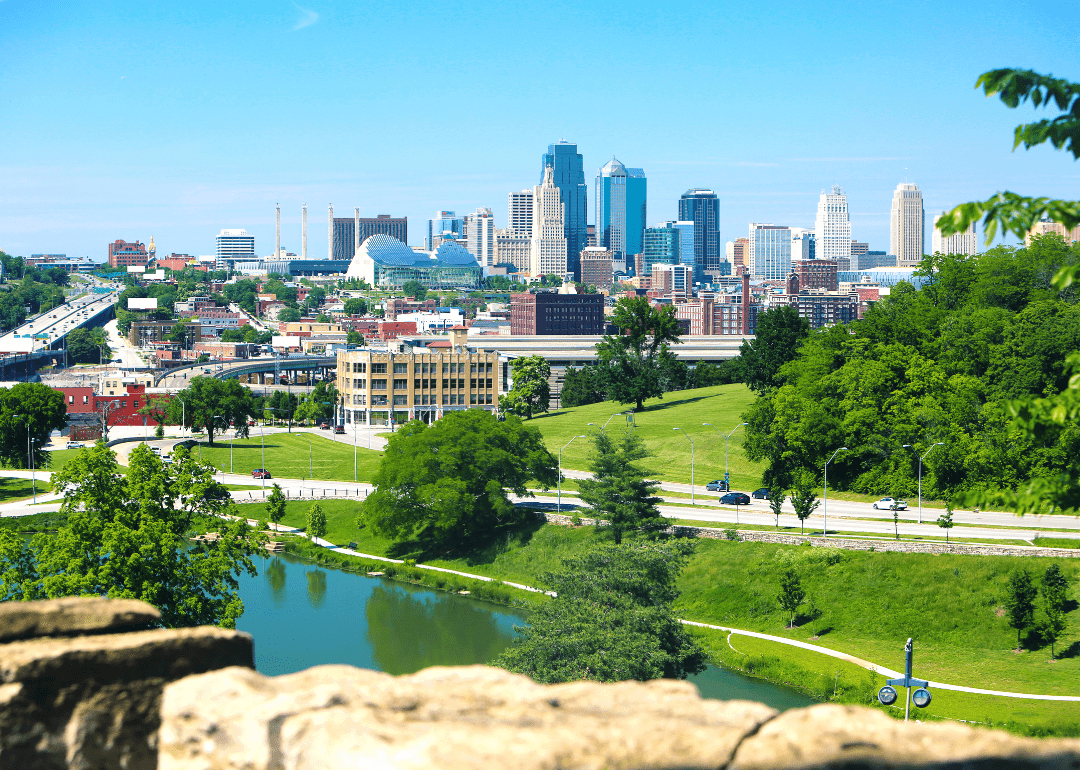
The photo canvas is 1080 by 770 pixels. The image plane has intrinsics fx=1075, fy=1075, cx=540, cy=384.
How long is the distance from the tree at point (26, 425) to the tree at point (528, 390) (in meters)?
36.3

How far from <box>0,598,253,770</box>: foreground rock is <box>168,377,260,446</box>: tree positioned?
84753 mm

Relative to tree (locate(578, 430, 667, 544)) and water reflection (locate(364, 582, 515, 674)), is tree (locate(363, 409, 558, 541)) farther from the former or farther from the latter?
tree (locate(578, 430, 667, 544))

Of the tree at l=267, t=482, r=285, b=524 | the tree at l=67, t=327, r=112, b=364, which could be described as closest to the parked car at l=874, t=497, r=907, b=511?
the tree at l=267, t=482, r=285, b=524

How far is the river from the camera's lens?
3578 centimetres

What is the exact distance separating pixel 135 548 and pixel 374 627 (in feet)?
56.4

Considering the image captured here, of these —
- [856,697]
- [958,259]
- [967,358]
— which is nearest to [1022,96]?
[856,697]

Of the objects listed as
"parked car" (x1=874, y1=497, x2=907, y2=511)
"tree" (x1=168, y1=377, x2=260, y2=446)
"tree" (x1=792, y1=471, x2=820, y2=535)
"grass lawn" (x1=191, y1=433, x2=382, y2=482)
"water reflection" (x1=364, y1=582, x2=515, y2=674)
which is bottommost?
"water reflection" (x1=364, y1=582, x2=515, y2=674)

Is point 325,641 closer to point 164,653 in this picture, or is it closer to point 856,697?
point 856,697

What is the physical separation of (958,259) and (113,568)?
5614 cm

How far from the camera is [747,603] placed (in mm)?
42406

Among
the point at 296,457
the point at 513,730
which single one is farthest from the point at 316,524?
the point at 513,730

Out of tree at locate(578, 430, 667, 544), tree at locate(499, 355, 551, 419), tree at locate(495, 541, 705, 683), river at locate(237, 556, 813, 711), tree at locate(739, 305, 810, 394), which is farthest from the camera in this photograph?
tree at locate(499, 355, 551, 419)

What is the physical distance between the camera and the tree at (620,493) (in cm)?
4781

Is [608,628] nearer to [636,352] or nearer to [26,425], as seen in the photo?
[26,425]
